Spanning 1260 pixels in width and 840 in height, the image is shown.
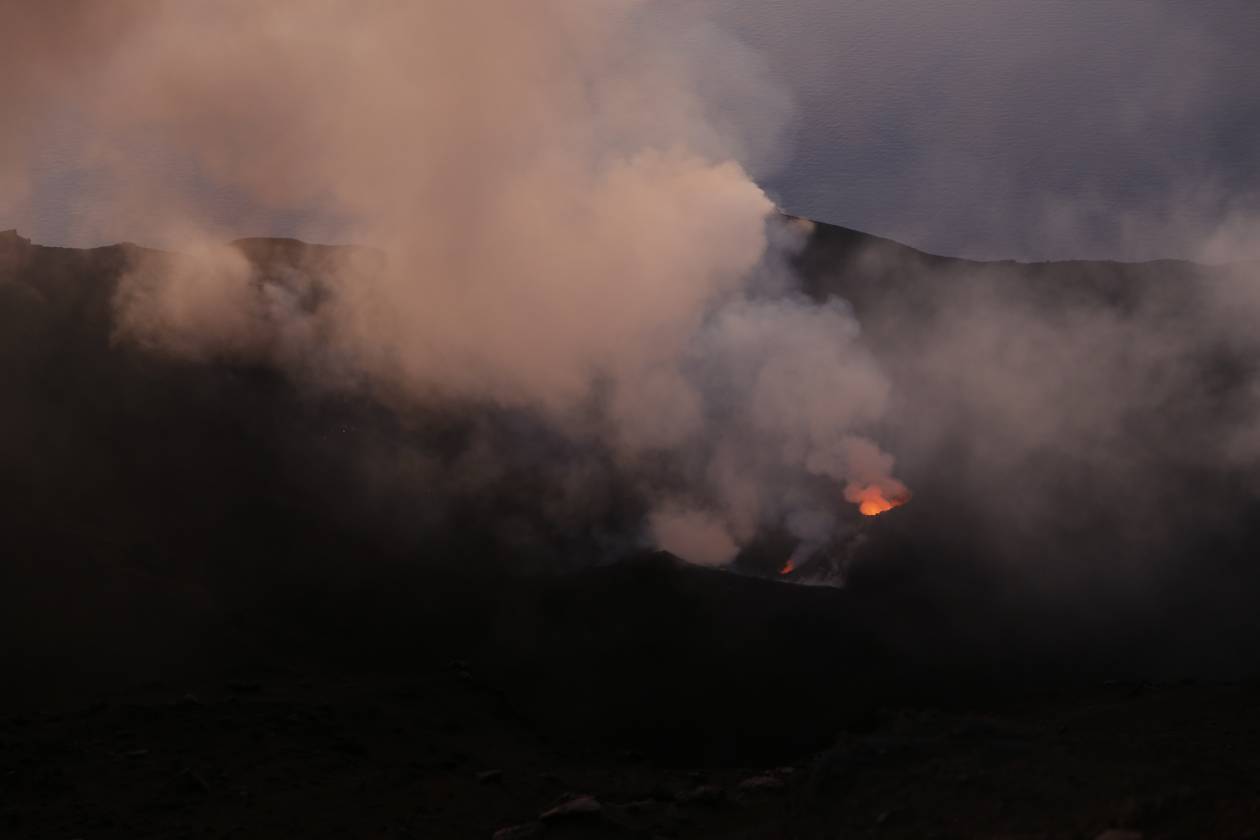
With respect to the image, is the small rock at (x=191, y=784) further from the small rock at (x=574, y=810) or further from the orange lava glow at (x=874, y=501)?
the orange lava glow at (x=874, y=501)

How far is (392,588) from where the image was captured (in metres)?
15.0

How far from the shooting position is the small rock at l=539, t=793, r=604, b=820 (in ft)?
24.9

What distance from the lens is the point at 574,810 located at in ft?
25.0

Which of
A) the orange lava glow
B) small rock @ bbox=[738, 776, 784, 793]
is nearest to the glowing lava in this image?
the orange lava glow

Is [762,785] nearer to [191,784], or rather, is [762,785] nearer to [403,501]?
[191,784]

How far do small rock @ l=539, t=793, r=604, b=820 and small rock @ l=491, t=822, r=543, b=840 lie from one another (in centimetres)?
15

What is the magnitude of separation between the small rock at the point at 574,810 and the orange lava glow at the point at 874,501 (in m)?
10.4

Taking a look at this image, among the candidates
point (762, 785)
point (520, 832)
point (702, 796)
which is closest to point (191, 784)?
point (520, 832)

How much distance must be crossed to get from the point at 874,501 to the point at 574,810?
35.6ft

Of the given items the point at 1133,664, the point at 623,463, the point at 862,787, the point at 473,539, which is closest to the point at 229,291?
the point at 473,539

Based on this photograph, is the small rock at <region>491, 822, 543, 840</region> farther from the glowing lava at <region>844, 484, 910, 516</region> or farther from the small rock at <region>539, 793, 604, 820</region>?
the glowing lava at <region>844, 484, 910, 516</region>

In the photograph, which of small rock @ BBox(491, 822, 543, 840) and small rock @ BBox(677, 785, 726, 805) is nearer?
small rock @ BBox(491, 822, 543, 840)

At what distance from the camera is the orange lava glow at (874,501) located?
16719 mm

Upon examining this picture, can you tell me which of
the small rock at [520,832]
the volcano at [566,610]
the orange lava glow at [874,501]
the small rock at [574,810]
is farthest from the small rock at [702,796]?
the orange lava glow at [874,501]
